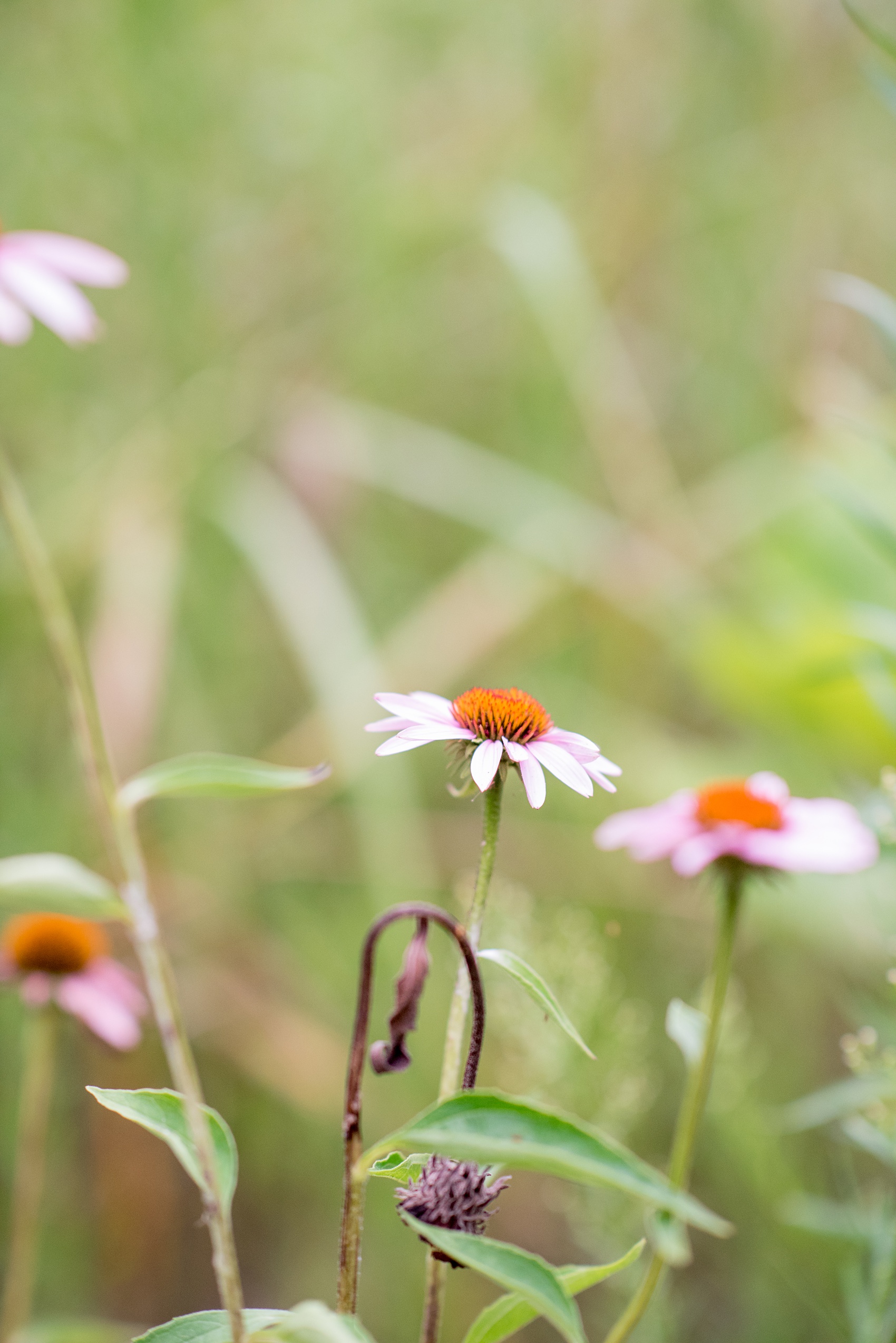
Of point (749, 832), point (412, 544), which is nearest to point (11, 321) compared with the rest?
point (749, 832)

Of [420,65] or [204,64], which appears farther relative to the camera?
[420,65]

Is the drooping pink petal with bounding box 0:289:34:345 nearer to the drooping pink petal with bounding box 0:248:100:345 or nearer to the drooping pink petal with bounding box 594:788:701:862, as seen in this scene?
the drooping pink petal with bounding box 0:248:100:345

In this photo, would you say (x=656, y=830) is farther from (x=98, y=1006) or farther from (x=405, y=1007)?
(x=98, y=1006)

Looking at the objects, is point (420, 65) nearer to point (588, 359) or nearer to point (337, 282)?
point (337, 282)

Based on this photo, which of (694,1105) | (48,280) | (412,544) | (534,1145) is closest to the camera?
(534,1145)

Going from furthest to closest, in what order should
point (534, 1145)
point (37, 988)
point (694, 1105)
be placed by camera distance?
point (37, 988) < point (694, 1105) < point (534, 1145)

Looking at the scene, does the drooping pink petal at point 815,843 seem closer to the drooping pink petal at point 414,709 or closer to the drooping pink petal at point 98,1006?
the drooping pink petal at point 414,709

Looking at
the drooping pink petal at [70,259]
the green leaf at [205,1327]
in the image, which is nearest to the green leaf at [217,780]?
the green leaf at [205,1327]

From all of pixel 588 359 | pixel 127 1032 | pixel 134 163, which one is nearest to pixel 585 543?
pixel 588 359
